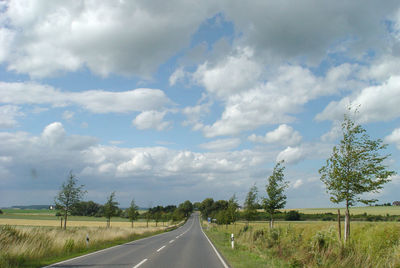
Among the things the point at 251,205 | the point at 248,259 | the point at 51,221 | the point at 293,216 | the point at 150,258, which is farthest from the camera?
the point at 293,216

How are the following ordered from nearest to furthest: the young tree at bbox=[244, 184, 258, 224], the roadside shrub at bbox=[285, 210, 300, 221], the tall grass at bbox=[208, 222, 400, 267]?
the tall grass at bbox=[208, 222, 400, 267]
the young tree at bbox=[244, 184, 258, 224]
the roadside shrub at bbox=[285, 210, 300, 221]

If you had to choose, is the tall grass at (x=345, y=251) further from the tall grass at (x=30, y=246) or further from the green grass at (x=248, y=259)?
the tall grass at (x=30, y=246)

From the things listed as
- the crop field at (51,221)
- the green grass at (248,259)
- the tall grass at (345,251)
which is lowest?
the crop field at (51,221)

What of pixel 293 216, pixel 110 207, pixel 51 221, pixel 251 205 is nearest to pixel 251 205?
pixel 251 205

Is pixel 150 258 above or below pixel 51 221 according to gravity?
above

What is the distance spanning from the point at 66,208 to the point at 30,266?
2240 centimetres

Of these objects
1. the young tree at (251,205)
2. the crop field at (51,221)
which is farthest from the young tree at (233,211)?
the crop field at (51,221)

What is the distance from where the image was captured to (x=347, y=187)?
15.9 m

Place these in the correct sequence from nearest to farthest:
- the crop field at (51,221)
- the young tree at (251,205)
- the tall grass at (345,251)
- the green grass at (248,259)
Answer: the tall grass at (345,251)
the green grass at (248,259)
the young tree at (251,205)
the crop field at (51,221)

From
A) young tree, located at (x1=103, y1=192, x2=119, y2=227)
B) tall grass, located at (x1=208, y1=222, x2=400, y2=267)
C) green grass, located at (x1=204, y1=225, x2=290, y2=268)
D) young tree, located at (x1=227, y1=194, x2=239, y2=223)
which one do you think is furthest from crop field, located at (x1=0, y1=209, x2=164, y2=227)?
tall grass, located at (x1=208, y1=222, x2=400, y2=267)

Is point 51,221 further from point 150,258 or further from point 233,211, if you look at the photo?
point 150,258

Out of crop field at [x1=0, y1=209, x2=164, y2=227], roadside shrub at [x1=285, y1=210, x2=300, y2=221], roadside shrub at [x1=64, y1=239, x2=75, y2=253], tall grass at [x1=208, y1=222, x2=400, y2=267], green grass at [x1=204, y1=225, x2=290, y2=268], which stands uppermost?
tall grass at [x1=208, y1=222, x2=400, y2=267]

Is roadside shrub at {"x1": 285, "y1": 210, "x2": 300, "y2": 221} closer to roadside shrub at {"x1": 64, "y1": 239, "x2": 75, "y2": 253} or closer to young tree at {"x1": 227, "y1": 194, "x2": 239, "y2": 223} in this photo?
young tree at {"x1": 227, "y1": 194, "x2": 239, "y2": 223}

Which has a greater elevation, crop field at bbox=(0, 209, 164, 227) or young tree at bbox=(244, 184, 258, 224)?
young tree at bbox=(244, 184, 258, 224)
